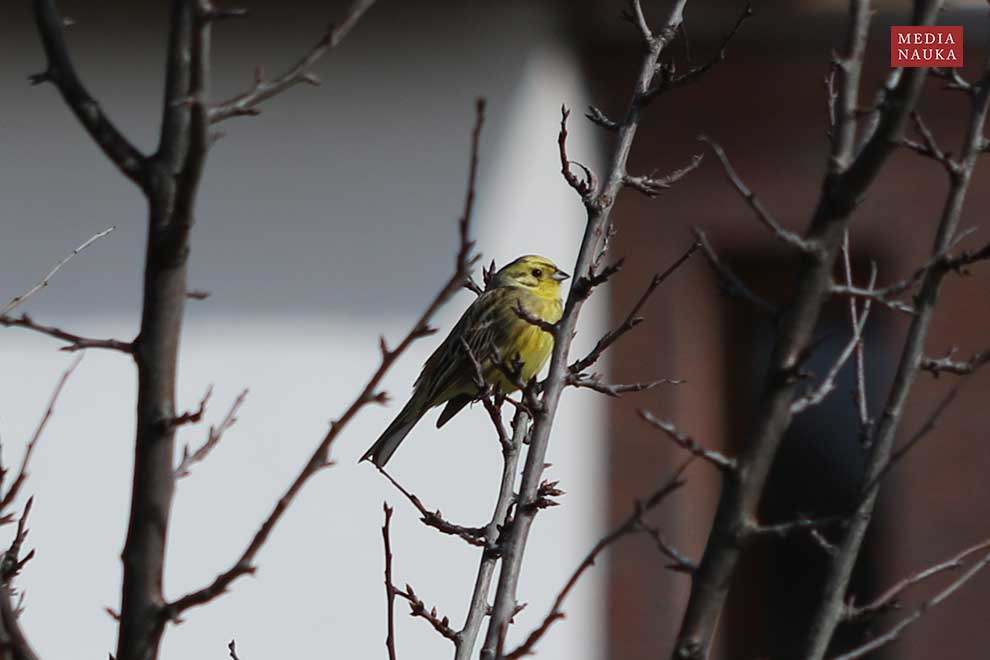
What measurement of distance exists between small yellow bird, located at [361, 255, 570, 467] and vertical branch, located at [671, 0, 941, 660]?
2246mm

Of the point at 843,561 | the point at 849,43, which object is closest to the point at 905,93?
the point at 849,43

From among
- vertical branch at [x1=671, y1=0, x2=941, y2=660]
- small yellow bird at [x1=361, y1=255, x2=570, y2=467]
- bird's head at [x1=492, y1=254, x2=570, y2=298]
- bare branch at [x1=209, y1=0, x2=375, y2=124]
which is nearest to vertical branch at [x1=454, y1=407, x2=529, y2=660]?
vertical branch at [x1=671, y1=0, x2=941, y2=660]

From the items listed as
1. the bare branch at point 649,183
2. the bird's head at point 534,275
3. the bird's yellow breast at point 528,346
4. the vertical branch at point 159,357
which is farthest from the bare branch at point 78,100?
the bird's head at point 534,275

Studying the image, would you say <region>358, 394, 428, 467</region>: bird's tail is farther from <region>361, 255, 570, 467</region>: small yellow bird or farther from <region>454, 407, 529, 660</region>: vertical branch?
<region>454, 407, 529, 660</region>: vertical branch

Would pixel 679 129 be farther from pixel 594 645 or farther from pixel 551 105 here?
pixel 594 645

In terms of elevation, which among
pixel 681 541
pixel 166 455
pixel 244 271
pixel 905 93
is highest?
pixel 244 271

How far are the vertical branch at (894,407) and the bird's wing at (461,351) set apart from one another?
6.33ft

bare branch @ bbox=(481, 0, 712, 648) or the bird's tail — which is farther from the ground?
the bird's tail

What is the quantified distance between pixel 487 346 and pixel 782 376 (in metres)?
2.49

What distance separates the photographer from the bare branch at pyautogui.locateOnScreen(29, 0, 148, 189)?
4.98 feet

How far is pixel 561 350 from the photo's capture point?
230 centimetres

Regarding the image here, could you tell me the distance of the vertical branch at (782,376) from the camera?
5.05ft

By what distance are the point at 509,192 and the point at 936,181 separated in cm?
183

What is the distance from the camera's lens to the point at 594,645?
607 cm
